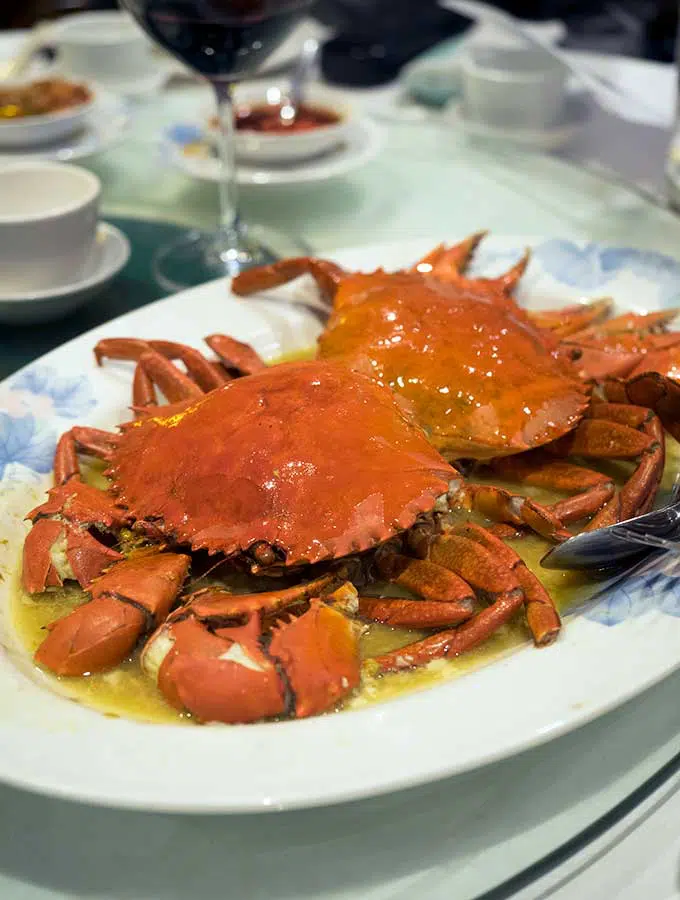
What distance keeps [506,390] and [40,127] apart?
60.9 inches

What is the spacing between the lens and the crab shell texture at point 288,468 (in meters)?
1.14

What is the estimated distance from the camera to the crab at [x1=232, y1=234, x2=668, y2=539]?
1337 millimetres

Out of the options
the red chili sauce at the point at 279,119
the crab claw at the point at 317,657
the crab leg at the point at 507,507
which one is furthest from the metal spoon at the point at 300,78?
the crab claw at the point at 317,657

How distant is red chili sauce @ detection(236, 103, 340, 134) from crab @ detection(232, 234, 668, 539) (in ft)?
3.10

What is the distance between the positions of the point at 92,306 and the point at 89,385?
40cm

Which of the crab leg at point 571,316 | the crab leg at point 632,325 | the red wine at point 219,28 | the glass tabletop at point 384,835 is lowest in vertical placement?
the glass tabletop at point 384,835

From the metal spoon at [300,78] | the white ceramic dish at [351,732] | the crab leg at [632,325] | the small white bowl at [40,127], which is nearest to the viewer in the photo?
the white ceramic dish at [351,732]

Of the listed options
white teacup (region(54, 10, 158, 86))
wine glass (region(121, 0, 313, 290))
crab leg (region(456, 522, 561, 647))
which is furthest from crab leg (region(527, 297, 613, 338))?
white teacup (region(54, 10, 158, 86))

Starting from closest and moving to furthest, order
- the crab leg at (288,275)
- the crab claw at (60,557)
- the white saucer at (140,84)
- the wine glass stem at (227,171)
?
the crab claw at (60,557), the crab leg at (288,275), the wine glass stem at (227,171), the white saucer at (140,84)

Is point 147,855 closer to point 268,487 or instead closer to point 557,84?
point 268,487

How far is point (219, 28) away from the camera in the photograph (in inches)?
69.8

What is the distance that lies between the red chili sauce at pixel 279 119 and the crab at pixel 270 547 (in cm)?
124

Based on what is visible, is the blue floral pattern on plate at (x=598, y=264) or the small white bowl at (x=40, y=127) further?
the small white bowl at (x=40, y=127)

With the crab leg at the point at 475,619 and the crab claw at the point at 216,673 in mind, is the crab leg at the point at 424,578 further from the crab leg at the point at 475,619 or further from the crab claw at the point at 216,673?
the crab claw at the point at 216,673
